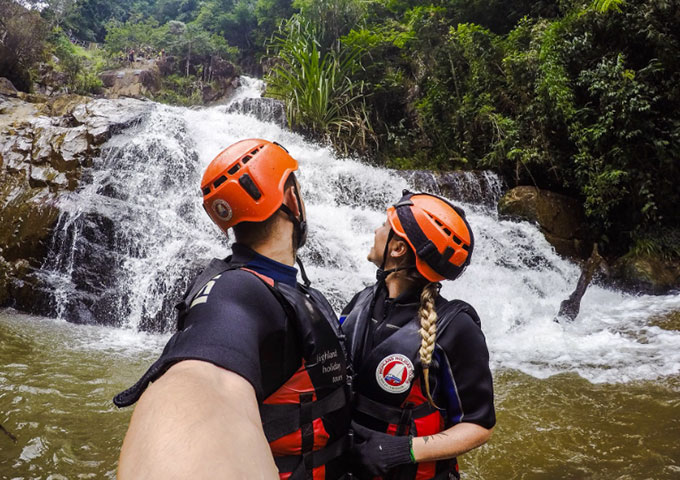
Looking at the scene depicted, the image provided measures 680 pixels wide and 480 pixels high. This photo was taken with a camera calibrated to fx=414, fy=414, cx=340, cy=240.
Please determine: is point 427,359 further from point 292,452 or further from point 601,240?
point 601,240

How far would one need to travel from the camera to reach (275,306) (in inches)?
39.3

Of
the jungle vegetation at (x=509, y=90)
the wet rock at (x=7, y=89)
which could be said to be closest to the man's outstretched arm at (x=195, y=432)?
the jungle vegetation at (x=509, y=90)

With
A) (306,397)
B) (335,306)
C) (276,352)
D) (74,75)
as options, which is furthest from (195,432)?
(74,75)

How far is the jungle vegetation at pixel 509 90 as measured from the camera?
25.9 feet

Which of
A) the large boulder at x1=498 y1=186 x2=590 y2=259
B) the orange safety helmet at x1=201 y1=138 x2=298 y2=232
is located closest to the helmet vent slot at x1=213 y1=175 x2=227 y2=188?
the orange safety helmet at x1=201 y1=138 x2=298 y2=232

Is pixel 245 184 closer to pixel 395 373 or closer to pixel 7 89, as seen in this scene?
pixel 395 373

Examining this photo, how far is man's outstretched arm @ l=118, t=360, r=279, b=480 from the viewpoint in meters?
0.54

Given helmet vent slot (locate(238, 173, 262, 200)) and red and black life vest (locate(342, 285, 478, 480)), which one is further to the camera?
red and black life vest (locate(342, 285, 478, 480))

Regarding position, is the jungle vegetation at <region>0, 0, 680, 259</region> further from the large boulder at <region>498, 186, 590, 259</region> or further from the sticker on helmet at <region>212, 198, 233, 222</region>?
the sticker on helmet at <region>212, 198, 233, 222</region>

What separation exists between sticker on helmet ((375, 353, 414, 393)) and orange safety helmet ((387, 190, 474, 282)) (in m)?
0.34

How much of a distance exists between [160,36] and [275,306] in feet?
86.1

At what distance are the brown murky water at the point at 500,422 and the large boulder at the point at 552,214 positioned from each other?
5.17 metres

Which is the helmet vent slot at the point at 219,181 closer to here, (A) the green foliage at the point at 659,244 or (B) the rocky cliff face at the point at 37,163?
(B) the rocky cliff face at the point at 37,163

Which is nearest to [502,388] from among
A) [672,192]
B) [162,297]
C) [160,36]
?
[162,297]
